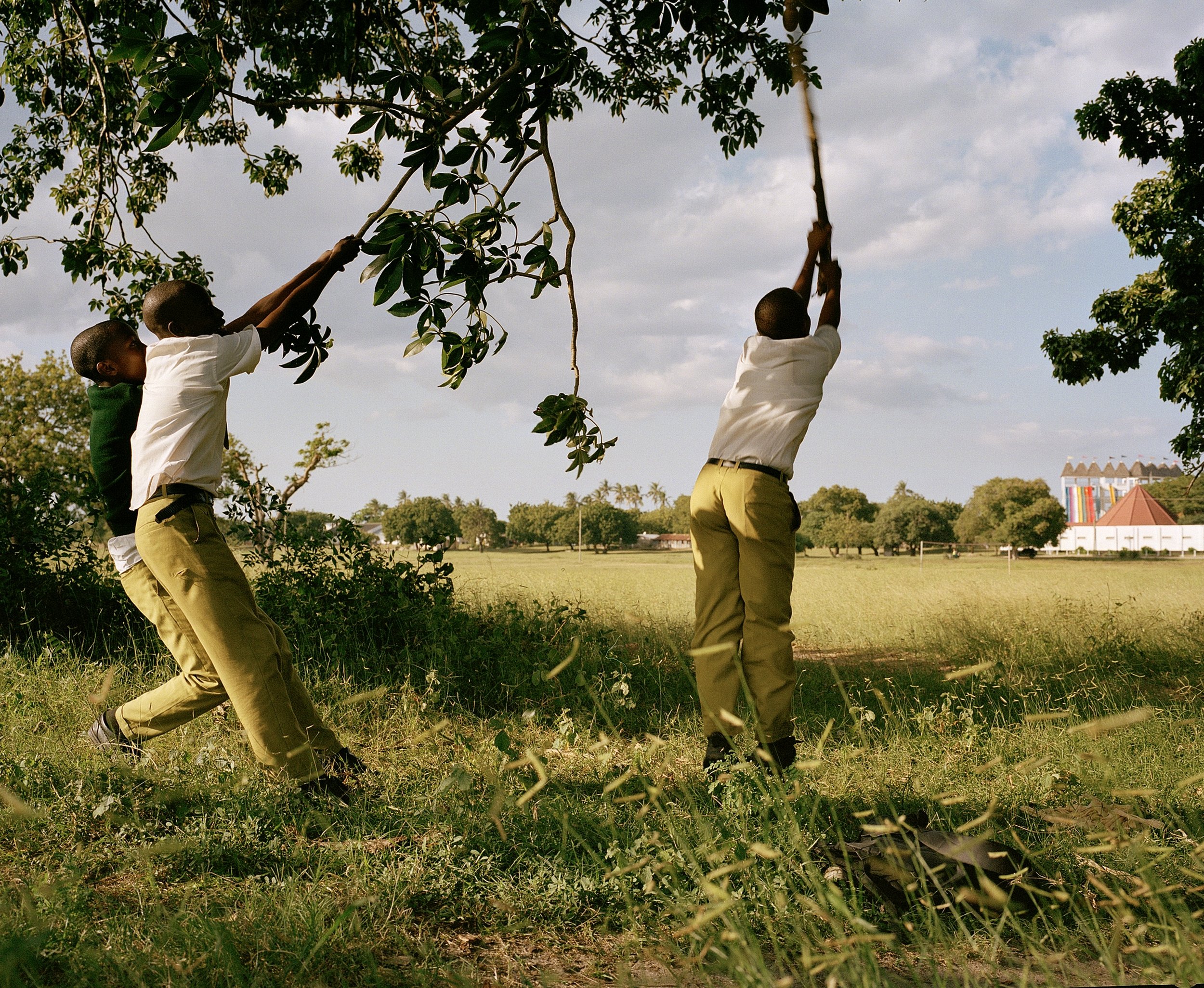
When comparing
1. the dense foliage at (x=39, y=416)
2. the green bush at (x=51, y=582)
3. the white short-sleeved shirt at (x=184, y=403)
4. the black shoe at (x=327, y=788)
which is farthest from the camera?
the dense foliage at (x=39, y=416)

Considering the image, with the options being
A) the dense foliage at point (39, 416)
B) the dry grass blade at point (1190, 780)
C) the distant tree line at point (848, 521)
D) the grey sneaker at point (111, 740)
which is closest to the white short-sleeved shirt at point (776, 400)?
the dry grass blade at point (1190, 780)

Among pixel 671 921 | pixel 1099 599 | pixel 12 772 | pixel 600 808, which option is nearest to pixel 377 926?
pixel 671 921

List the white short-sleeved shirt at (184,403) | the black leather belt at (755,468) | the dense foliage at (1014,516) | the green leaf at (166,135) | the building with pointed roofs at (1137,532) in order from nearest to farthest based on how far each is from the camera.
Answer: the green leaf at (166,135)
the white short-sleeved shirt at (184,403)
the black leather belt at (755,468)
the dense foliage at (1014,516)
the building with pointed roofs at (1137,532)

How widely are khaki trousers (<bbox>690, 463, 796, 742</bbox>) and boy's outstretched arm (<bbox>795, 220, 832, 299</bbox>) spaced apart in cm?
107

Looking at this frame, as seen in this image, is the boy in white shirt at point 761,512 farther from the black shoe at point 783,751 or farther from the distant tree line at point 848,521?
the distant tree line at point 848,521

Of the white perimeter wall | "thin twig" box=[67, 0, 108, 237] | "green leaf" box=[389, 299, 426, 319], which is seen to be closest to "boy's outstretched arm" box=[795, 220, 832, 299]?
"green leaf" box=[389, 299, 426, 319]

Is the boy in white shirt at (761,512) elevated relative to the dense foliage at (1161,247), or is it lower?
lower

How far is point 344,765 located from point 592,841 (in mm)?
1277

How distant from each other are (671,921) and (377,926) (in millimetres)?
947

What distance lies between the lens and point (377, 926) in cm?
259

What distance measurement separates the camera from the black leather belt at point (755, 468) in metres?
4.11

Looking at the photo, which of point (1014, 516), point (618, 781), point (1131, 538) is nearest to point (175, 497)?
point (618, 781)

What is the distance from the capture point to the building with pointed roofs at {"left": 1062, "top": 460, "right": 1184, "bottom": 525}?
108 meters

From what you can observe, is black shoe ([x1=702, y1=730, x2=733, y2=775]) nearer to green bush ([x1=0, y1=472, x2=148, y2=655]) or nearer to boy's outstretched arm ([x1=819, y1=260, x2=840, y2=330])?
boy's outstretched arm ([x1=819, y1=260, x2=840, y2=330])
